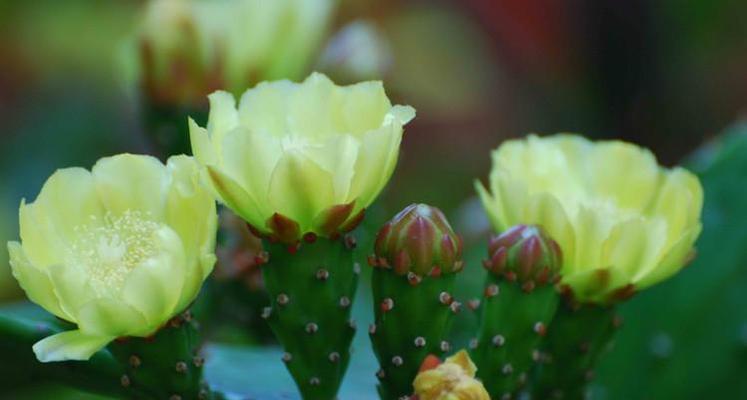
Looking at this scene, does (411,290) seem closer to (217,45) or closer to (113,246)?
(113,246)

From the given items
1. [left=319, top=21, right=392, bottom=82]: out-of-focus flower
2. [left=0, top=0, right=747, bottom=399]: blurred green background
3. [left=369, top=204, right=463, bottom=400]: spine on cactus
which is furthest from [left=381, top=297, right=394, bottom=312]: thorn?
[left=0, top=0, right=747, bottom=399]: blurred green background

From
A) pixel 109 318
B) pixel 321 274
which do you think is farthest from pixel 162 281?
pixel 321 274

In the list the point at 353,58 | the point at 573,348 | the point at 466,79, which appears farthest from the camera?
the point at 466,79

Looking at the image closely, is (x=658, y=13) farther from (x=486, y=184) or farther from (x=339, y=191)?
(x=339, y=191)

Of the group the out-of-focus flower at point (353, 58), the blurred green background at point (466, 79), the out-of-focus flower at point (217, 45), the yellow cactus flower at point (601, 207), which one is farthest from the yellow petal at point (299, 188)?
the blurred green background at point (466, 79)

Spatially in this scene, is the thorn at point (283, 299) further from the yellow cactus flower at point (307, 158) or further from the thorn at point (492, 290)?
the thorn at point (492, 290)

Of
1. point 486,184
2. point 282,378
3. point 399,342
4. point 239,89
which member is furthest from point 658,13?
point 399,342
